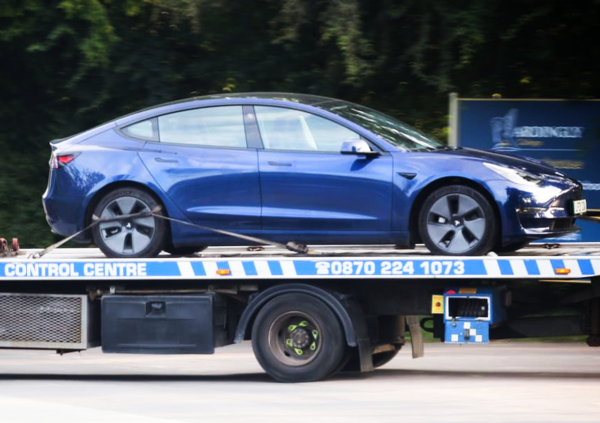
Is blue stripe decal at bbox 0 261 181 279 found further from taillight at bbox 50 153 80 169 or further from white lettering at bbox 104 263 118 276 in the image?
taillight at bbox 50 153 80 169

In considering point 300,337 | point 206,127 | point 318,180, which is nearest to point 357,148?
point 318,180

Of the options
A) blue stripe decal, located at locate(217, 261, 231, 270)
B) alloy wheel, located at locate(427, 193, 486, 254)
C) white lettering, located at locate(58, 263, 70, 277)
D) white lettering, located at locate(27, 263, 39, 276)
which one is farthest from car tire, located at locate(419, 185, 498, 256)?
white lettering, located at locate(27, 263, 39, 276)

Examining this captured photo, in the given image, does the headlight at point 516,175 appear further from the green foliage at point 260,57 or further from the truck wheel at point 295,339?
the green foliage at point 260,57

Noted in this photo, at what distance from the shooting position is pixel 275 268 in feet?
31.0

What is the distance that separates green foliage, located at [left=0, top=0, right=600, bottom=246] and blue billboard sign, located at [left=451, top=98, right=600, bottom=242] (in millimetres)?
868

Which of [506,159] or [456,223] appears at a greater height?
[506,159]

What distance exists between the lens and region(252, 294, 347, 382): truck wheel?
9406 mm

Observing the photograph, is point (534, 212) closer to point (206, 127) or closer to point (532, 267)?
point (532, 267)

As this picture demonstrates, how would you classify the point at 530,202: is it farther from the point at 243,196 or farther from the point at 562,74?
the point at 562,74

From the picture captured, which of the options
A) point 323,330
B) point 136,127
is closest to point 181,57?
point 136,127

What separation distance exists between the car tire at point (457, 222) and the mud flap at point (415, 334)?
1395 millimetres

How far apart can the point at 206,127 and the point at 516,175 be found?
2.75 metres

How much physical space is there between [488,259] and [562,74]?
639 cm

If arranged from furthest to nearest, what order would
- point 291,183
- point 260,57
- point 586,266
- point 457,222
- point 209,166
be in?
point 260,57, point 209,166, point 291,183, point 457,222, point 586,266
